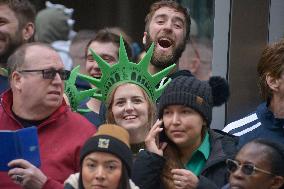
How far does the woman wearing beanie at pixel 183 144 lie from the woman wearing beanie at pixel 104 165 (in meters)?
0.31

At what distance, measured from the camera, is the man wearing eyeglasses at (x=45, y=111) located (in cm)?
547

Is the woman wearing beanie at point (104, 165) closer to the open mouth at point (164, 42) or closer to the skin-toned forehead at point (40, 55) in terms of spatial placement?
the skin-toned forehead at point (40, 55)

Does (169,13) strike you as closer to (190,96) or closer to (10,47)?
(10,47)

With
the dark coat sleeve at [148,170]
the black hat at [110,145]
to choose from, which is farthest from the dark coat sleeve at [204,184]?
the black hat at [110,145]

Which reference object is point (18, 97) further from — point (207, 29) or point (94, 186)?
point (207, 29)

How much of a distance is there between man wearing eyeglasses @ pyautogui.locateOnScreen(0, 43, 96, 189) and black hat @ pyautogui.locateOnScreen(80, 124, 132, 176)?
347mm

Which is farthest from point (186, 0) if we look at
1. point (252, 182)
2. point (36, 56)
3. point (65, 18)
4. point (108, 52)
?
point (252, 182)

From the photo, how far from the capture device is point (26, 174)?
5215 millimetres

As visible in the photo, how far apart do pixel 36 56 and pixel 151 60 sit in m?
1.19

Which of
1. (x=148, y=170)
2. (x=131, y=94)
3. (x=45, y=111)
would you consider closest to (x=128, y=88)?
(x=131, y=94)

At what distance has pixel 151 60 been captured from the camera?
6652 mm

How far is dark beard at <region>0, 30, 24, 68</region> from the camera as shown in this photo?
20.9ft

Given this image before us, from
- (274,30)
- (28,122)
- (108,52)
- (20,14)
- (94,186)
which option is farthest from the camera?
(274,30)

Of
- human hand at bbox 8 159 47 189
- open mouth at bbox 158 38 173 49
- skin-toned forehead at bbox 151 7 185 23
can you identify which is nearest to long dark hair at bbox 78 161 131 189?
human hand at bbox 8 159 47 189
